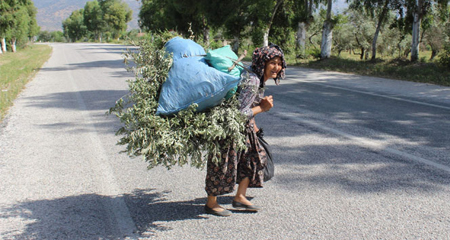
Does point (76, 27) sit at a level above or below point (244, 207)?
above

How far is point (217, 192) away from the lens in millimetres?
3508

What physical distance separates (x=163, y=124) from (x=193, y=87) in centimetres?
36

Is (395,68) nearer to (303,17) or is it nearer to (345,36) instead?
(303,17)

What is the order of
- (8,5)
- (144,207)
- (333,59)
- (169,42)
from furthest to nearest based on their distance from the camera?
(8,5), (333,59), (144,207), (169,42)

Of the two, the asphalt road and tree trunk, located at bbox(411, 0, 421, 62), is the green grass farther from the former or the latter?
the asphalt road

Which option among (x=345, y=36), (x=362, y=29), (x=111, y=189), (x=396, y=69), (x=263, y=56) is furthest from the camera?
(x=345, y=36)

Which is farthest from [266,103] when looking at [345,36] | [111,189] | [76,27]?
[76,27]

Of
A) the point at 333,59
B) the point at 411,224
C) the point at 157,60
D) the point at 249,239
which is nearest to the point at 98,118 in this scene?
the point at 157,60

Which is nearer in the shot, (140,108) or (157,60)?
(140,108)

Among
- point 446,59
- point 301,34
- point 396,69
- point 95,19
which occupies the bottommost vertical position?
point 396,69

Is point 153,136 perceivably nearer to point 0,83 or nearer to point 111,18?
point 0,83

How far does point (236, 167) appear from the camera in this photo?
3.48 metres

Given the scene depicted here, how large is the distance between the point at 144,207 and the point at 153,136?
112 cm

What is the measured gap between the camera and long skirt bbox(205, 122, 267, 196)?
11.3 feet
